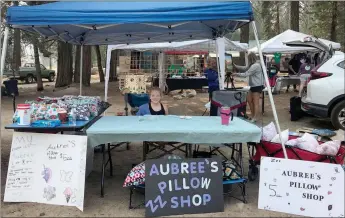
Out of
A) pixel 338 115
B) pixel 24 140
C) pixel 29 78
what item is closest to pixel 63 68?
pixel 29 78

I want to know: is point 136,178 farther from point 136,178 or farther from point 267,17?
point 267,17

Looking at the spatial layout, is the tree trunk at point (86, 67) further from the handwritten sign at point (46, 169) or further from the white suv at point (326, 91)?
the handwritten sign at point (46, 169)

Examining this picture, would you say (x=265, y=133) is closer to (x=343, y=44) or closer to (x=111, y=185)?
(x=111, y=185)

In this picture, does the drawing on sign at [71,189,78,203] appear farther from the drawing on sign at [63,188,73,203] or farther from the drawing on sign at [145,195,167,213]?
the drawing on sign at [145,195,167,213]

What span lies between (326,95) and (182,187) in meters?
4.72

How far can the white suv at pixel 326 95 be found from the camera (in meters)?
6.80

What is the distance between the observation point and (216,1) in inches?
158

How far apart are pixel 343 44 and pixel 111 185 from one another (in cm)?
2670

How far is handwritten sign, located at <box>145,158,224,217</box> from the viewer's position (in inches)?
140

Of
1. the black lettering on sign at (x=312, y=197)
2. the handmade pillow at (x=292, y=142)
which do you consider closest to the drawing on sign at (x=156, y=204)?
the black lettering on sign at (x=312, y=197)

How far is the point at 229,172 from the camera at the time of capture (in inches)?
157

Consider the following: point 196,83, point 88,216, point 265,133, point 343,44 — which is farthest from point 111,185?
point 343,44

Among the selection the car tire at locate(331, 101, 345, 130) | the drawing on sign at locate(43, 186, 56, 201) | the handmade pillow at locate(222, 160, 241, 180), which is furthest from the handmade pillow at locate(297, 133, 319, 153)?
the car tire at locate(331, 101, 345, 130)

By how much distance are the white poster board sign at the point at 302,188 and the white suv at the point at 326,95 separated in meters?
3.59
